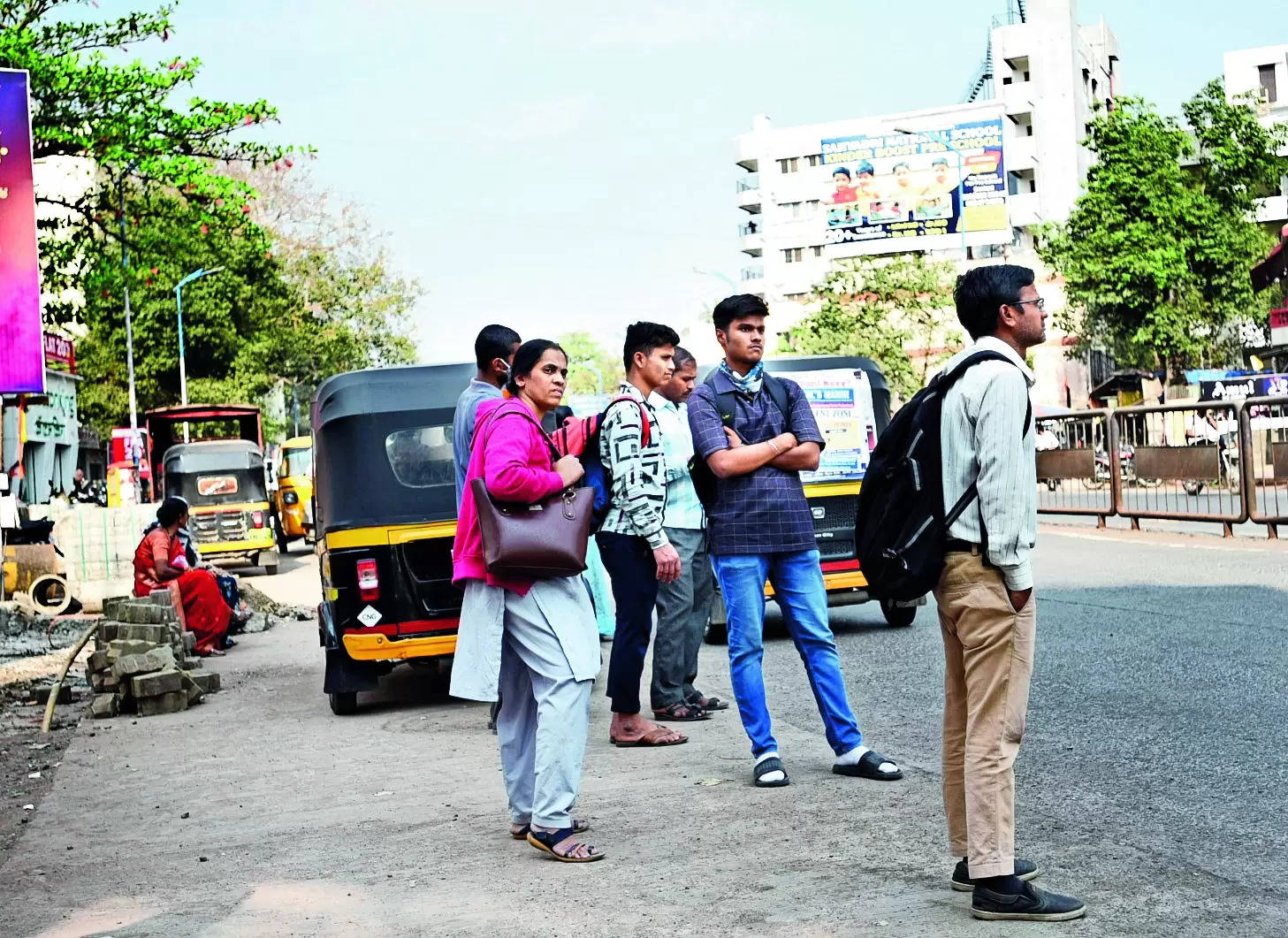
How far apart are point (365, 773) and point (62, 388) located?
50258mm

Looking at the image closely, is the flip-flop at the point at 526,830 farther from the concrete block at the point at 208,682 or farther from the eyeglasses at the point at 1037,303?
the concrete block at the point at 208,682

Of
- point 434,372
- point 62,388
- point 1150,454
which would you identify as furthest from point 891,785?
point 62,388

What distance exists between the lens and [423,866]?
18.9ft

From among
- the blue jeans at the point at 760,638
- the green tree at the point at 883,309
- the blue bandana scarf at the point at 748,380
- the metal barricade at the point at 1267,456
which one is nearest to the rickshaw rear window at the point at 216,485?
the metal barricade at the point at 1267,456

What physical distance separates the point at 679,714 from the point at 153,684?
4.02 meters

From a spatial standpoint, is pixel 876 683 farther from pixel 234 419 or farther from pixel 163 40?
pixel 234 419

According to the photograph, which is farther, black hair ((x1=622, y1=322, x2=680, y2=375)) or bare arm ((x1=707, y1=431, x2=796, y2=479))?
black hair ((x1=622, y1=322, x2=680, y2=375))

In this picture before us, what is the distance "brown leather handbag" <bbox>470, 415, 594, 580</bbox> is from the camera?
5.69m

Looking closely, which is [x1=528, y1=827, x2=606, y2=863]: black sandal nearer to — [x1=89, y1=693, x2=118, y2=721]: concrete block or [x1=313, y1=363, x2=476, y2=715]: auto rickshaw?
[x1=313, y1=363, x2=476, y2=715]: auto rickshaw

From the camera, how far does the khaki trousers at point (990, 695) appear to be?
4.63 m

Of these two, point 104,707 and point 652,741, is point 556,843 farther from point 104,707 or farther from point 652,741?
point 104,707

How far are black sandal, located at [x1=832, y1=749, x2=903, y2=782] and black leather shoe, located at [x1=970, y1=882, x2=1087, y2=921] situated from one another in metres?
2.05

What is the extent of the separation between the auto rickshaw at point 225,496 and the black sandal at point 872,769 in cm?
2460

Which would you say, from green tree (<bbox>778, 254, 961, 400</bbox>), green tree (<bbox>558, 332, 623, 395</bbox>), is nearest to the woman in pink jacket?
green tree (<bbox>778, 254, 961, 400</bbox>)
